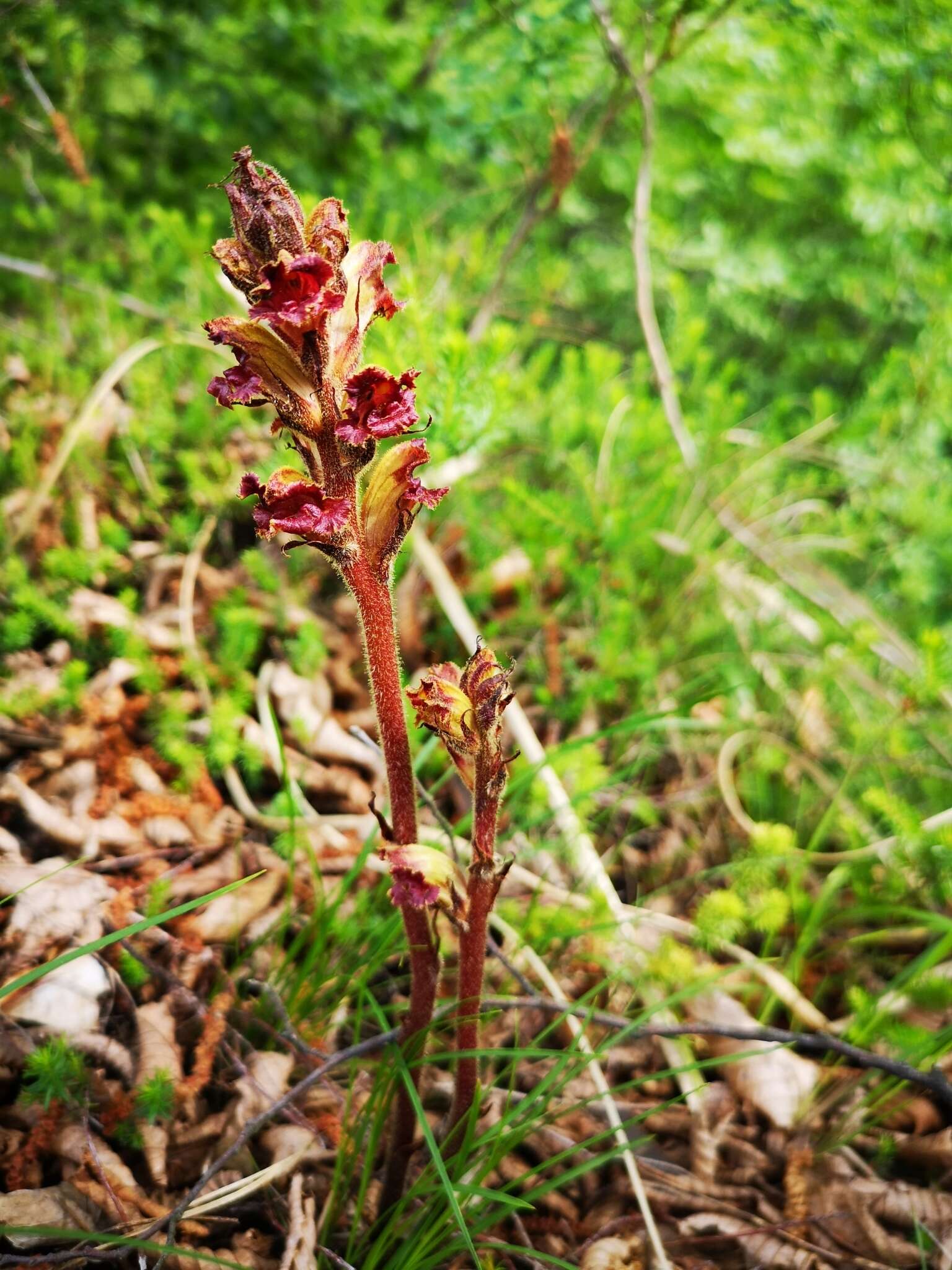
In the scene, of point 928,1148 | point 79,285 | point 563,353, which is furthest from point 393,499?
point 79,285

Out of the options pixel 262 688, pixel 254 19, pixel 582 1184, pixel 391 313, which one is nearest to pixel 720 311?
pixel 254 19

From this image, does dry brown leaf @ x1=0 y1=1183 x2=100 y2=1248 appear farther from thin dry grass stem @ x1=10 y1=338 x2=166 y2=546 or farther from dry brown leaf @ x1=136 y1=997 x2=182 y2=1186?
thin dry grass stem @ x1=10 y1=338 x2=166 y2=546

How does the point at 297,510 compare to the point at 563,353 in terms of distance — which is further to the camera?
the point at 563,353

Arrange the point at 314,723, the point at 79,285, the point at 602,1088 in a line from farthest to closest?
1. the point at 79,285
2. the point at 314,723
3. the point at 602,1088

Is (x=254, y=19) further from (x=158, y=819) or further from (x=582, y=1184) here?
(x=582, y=1184)

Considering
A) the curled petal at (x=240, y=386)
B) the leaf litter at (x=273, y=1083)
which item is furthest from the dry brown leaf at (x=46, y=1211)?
the curled petal at (x=240, y=386)

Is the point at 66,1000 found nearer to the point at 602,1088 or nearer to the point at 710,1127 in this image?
the point at 602,1088
